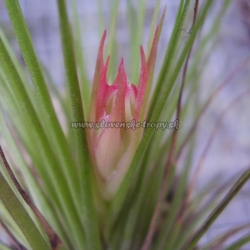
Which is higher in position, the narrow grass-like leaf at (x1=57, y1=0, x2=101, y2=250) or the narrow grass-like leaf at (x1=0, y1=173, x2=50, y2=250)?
the narrow grass-like leaf at (x1=57, y1=0, x2=101, y2=250)

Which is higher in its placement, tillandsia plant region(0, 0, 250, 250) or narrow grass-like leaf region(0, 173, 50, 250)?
tillandsia plant region(0, 0, 250, 250)

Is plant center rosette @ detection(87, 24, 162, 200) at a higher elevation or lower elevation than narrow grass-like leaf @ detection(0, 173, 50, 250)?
higher

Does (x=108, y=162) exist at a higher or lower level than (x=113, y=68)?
lower

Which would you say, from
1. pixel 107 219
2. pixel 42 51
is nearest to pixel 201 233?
pixel 107 219

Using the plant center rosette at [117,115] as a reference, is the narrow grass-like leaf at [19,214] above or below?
below

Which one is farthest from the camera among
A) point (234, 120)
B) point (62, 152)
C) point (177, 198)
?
point (234, 120)

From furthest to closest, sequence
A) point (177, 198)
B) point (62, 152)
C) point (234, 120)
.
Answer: point (234, 120) < point (177, 198) < point (62, 152)

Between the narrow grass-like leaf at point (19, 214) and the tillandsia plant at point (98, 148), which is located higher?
the tillandsia plant at point (98, 148)

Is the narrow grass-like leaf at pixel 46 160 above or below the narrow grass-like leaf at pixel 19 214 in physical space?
above

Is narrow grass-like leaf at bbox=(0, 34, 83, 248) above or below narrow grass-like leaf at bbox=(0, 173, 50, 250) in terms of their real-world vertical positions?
above

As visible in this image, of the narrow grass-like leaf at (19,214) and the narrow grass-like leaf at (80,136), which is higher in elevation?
the narrow grass-like leaf at (80,136)

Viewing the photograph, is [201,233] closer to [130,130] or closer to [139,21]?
[130,130]
